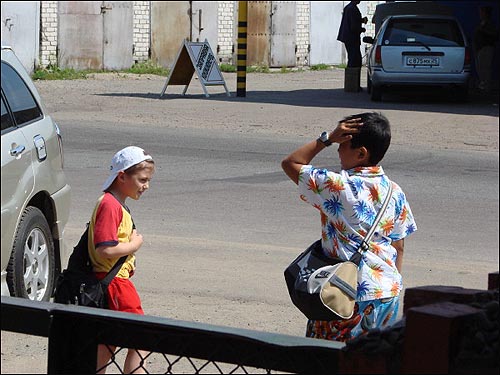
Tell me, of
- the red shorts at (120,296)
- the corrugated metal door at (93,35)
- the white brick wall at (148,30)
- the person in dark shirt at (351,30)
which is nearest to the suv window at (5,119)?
the red shorts at (120,296)

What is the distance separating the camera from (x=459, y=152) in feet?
49.6

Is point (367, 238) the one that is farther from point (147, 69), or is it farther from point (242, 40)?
point (147, 69)

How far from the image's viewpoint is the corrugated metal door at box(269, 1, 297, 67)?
3603cm

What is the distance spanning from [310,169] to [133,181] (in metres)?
→ 0.95

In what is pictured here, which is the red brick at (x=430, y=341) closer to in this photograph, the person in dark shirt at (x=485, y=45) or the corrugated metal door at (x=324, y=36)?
the person in dark shirt at (x=485, y=45)

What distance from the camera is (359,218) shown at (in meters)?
4.35

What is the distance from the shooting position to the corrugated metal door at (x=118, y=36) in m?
30.2

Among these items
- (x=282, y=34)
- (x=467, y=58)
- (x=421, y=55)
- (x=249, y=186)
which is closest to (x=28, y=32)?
(x=282, y=34)

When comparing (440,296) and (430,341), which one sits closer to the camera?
(430,341)

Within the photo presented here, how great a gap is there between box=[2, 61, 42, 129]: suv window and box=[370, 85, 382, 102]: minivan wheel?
15.1 m

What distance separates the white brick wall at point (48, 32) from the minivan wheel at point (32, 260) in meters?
23.8

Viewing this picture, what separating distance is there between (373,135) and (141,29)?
98.9ft

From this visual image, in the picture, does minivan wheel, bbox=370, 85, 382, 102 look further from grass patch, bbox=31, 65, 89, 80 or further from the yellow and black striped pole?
grass patch, bbox=31, 65, 89, 80

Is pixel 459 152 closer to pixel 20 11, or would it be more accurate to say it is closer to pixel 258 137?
pixel 258 137
